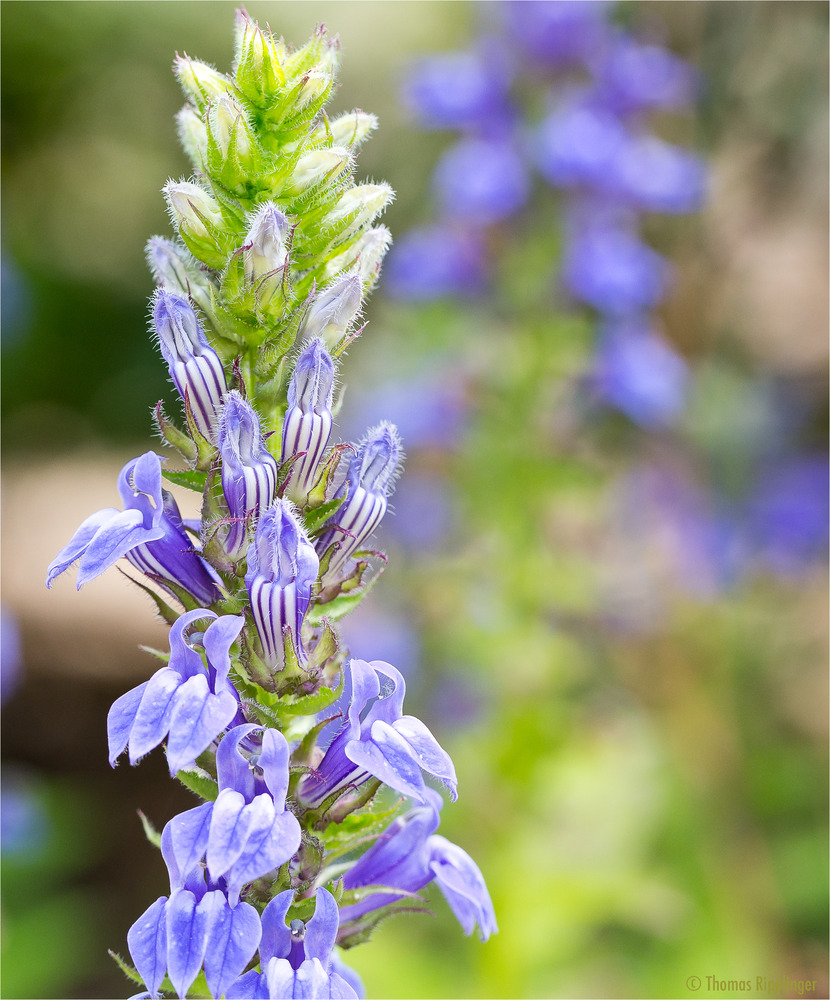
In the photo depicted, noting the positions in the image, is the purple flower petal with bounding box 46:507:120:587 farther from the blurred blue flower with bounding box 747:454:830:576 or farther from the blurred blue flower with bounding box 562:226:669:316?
the blurred blue flower with bounding box 747:454:830:576

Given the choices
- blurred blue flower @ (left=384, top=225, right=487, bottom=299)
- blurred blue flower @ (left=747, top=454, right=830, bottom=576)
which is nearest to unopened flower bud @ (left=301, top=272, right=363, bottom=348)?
blurred blue flower @ (left=384, top=225, right=487, bottom=299)

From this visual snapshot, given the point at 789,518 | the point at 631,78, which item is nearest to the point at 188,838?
the point at 631,78

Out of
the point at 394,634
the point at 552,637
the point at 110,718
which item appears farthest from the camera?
the point at 394,634

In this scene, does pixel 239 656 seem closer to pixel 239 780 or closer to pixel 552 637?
pixel 239 780

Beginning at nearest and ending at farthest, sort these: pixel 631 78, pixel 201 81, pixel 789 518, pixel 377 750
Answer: pixel 377 750, pixel 201 81, pixel 631 78, pixel 789 518

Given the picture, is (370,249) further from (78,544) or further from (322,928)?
(322,928)

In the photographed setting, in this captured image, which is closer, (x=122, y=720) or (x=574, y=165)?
(x=122, y=720)

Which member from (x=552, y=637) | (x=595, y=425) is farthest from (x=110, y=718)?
(x=595, y=425)
